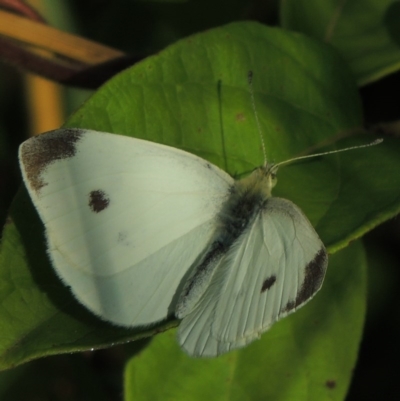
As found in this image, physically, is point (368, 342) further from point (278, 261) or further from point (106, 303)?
point (106, 303)

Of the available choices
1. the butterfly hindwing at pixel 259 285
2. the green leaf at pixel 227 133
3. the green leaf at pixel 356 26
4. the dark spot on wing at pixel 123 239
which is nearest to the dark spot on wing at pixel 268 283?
the butterfly hindwing at pixel 259 285

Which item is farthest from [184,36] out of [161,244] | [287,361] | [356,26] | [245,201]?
[287,361]

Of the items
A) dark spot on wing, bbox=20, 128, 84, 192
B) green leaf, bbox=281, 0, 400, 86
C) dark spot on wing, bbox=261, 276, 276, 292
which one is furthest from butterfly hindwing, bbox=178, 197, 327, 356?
green leaf, bbox=281, 0, 400, 86

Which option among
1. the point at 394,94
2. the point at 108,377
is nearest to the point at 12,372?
the point at 108,377

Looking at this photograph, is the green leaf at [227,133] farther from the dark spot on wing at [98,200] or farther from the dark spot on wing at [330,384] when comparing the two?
the dark spot on wing at [330,384]

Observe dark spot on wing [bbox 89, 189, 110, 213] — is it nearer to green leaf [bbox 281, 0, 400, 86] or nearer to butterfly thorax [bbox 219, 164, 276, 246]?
butterfly thorax [bbox 219, 164, 276, 246]

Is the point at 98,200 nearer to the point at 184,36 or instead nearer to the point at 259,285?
the point at 259,285
